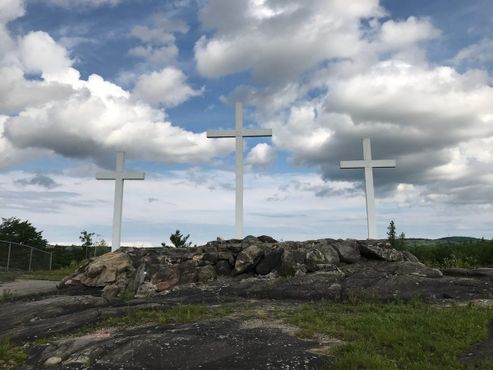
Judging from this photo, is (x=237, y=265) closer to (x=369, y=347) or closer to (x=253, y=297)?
(x=253, y=297)

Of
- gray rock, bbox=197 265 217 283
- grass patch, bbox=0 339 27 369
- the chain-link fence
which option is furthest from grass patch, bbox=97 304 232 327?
the chain-link fence

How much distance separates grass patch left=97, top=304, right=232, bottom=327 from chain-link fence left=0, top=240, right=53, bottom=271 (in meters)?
16.2

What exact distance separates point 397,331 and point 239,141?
11102 millimetres

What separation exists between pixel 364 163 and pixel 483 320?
9.88 metres

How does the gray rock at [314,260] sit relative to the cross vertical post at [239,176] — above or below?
below

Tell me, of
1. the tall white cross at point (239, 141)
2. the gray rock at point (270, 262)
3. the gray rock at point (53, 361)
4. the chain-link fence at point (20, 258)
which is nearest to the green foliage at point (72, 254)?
the chain-link fence at point (20, 258)

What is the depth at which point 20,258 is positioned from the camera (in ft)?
79.4

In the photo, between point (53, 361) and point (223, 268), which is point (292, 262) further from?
point (53, 361)

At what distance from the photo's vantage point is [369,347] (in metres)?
6.41

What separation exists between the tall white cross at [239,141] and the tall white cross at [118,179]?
12.0 feet

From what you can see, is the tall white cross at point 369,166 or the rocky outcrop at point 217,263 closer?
the rocky outcrop at point 217,263

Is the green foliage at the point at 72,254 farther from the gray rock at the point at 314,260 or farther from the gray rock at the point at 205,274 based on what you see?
A: the gray rock at the point at 314,260

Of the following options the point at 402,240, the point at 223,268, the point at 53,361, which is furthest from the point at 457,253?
the point at 53,361

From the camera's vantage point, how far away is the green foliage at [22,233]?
4019 cm
